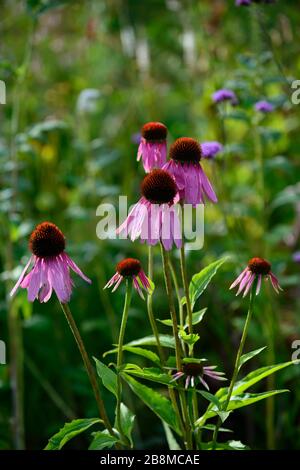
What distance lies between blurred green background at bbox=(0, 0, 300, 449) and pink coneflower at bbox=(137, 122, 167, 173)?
15.6 inches

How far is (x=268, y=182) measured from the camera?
2020mm

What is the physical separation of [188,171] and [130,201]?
3.48 ft

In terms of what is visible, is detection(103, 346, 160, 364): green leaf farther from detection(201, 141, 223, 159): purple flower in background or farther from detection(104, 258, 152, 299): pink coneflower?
detection(201, 141, 223, 159): purple flower in background

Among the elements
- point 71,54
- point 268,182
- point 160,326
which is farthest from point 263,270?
point 71,54

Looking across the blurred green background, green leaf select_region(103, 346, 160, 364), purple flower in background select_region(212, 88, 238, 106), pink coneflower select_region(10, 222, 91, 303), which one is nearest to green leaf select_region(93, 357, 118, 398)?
green leaf select_region(103, 346, 160, 364)

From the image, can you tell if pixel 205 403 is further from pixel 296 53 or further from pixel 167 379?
pixel 296 53

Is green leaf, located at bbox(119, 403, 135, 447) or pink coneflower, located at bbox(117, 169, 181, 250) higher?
pink coneflower, located at bbox(117, 169, 181, 250)

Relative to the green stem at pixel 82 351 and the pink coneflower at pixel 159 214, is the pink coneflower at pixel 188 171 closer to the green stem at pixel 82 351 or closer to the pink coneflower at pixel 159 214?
the pink coneflower at pixel 159 214

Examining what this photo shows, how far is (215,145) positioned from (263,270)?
0.41m

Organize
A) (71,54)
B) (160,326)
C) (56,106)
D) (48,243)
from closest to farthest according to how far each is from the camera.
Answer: (48,243)
(160,326)
(56,106)
(71,54)

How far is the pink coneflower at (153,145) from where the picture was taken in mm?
797

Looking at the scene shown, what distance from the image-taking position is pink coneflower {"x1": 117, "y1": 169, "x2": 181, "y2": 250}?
682 millimetres

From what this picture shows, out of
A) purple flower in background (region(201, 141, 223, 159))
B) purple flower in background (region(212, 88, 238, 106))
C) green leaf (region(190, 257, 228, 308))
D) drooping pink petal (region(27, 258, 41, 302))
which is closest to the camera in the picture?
drooping pink petal (region(27, 258, 41, 302))

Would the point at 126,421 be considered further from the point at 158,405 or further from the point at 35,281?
the point at 35,281
